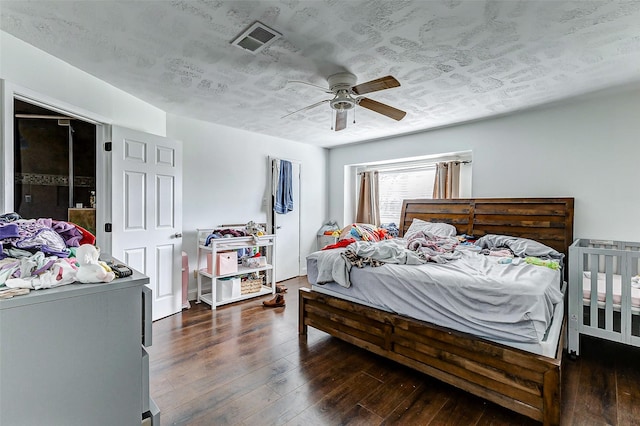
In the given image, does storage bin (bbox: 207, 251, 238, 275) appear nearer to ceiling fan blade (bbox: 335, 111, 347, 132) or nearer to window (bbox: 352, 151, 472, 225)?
ceiling fan blade (bbox: 335, 111, 347, 132)

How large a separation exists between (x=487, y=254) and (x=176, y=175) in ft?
12.1

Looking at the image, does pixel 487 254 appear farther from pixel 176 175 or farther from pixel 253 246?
pixel 176 175

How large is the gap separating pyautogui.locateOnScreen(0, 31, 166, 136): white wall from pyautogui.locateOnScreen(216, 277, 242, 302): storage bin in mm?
2063

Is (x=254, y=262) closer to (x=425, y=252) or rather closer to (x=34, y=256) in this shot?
(x=425, y=252)

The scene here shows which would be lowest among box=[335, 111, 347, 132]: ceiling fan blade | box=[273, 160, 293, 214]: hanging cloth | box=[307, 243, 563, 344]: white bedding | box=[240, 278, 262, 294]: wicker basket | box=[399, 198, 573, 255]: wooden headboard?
box=[240, 278, 262, 294]: wicker basket

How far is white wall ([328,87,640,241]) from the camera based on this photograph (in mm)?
3016

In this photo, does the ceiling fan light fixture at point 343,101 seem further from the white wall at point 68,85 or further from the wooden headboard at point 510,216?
the wooden headboard at point 510,216

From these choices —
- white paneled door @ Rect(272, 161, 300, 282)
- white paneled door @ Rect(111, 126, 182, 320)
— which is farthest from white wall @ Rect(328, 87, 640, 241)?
white paneled door @ Rect(111, 126, 182, 320)

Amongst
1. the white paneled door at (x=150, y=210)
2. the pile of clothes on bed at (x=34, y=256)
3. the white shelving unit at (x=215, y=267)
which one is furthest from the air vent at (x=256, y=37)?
the white shelving unit at (x=215, y=267)

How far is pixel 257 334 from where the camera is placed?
2992mm

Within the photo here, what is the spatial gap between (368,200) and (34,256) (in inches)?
191

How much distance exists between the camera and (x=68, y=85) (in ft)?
8.17

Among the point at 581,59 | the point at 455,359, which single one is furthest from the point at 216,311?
the point at 581,59

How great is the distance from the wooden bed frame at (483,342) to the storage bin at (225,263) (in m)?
1.32
